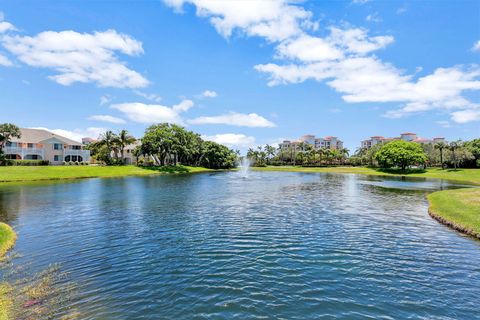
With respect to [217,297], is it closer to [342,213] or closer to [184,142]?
[342,213]

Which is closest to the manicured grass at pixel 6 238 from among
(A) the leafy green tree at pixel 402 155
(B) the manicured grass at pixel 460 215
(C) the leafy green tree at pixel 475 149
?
(B) the manicured grass at pixel 460 215

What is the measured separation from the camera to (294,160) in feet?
639

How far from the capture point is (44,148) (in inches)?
3976

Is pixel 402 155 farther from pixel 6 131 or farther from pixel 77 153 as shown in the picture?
pixel 6 131

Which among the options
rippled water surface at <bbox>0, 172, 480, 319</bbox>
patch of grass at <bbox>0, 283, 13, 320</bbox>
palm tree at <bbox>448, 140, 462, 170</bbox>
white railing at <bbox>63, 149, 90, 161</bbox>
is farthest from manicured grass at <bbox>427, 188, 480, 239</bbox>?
white railing at <bbox>63, 149, 90, 161</bbox>

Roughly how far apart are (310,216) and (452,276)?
1417 cm

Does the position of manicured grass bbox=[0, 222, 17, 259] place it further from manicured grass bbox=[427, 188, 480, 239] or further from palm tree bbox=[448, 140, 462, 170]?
palm tree bbox=[448, 140, 462, 170]

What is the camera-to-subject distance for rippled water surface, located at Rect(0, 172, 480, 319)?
33.8 feet

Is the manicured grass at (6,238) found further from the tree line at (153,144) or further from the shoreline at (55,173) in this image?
the tree line at (153,144)

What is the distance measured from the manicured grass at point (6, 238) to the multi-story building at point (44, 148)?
90.5 meters

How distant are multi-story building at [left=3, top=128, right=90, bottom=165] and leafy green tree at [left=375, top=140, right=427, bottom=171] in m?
125

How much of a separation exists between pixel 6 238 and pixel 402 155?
389 ft

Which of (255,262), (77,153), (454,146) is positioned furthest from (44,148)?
(454,146)

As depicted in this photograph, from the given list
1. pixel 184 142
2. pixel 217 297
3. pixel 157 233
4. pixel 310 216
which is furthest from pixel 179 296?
pixel 184 142
